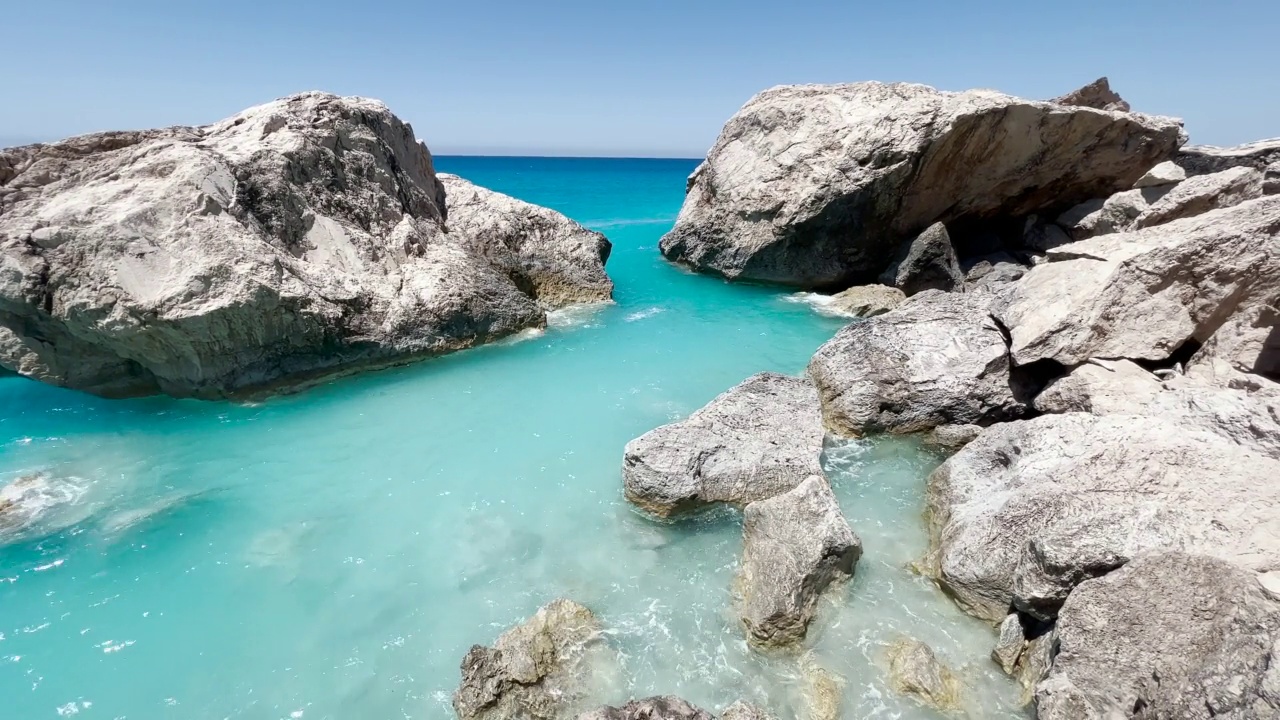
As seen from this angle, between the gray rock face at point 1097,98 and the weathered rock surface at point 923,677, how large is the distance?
1902cm

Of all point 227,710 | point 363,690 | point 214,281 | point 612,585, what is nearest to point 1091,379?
point 612,585

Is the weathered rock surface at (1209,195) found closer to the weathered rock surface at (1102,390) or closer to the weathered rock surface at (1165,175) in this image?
the weathered rock surface at (1165,175)

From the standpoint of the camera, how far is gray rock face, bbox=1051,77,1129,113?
1775 centimetres

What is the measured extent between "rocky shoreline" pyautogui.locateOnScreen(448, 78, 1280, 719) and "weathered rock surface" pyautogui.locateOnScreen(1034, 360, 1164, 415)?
0.03 meters

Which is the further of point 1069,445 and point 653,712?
point 1069,445

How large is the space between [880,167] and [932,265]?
3.14 metres

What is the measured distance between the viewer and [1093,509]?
5668mm

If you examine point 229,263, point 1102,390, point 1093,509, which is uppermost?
point 229,263

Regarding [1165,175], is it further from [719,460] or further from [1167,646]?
[1167,646]

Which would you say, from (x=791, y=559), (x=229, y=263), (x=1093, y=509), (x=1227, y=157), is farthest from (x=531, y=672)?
(x=1227, y=157)

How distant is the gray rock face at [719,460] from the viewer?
770 centimetres

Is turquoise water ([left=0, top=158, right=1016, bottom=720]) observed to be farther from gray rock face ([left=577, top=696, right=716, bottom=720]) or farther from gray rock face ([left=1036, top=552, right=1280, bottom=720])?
gray rock face ([left=1036, top=552, right=1280, bottom=720])

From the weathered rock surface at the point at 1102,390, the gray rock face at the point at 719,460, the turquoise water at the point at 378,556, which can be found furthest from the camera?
the gray rock face at the point at 719,460

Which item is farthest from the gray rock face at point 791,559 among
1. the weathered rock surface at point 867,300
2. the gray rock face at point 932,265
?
the gray rock face at point 932,265
